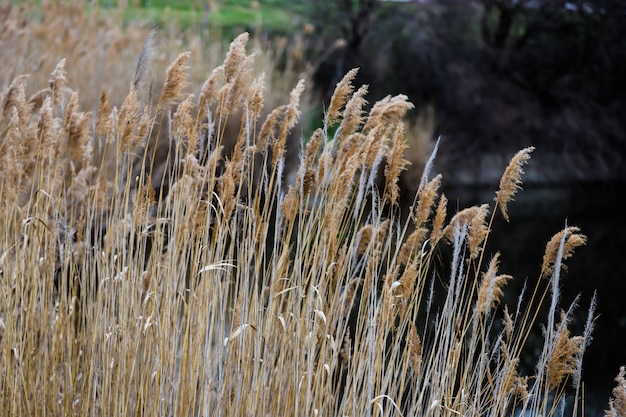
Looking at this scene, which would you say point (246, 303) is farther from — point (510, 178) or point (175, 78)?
point (510, 178)

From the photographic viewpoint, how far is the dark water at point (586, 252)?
561cm

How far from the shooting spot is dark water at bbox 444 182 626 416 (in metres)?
5.61

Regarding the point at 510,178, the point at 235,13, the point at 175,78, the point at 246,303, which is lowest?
the point at 246,303

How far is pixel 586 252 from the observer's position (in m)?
8.73

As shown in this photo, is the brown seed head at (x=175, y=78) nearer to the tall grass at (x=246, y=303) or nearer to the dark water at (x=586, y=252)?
the tall grass at (x=246, y=303)

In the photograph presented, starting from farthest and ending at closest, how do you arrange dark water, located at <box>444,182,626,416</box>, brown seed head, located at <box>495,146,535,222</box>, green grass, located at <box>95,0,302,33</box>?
green grass, located at <box>95,0,302,33</box> → dark water, located at <box>444,182,626,416</box> → brown seed head, located at <box>495,146,535,222</box>

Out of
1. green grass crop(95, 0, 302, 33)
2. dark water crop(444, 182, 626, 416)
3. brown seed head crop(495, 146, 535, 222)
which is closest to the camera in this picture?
brown seed head crop(495, 146, 535, 222)

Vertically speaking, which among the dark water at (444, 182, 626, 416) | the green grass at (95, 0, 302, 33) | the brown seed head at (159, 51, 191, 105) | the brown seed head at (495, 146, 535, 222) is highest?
the green grass at (95, 0, 302, 33)

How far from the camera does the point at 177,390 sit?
2.07 meters

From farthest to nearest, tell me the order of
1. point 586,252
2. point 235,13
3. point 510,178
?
1. point 235,13
2. point 586,252
3. point 510,178

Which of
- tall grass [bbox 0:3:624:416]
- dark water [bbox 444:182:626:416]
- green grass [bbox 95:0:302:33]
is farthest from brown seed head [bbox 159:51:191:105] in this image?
green grass [bbox 95:0:302:33]

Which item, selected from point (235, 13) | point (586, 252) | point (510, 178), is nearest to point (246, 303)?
point (510, 178)

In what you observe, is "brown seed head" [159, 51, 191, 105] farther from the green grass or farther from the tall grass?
the green grass

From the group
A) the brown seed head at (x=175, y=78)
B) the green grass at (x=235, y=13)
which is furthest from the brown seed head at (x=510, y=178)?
the green grass at (x=235, y=13)
